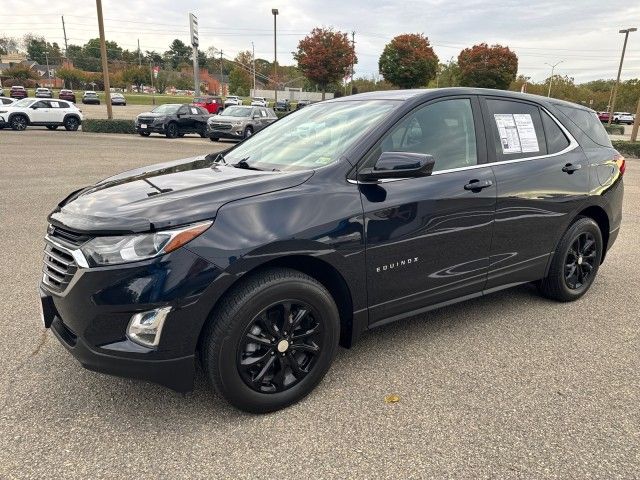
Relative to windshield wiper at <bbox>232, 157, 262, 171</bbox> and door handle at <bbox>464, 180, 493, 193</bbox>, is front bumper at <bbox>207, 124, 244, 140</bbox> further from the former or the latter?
door handle at <bbox>464, 180, 493, 193</bbox>

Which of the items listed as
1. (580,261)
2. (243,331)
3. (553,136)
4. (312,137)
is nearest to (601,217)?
(580,261)

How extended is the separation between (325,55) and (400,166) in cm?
4565

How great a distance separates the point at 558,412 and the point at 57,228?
2.84 metres

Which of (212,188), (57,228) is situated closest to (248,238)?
(212,188)

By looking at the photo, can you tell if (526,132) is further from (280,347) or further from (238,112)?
(238,112)

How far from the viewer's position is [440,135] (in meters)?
3.29

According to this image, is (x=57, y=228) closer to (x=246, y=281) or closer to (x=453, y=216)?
(x=246, y=281)

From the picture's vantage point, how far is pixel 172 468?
7.29 ft

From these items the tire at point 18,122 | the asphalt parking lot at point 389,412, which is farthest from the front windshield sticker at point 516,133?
the tire at point 18,122

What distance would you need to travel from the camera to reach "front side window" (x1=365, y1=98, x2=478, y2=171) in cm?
308

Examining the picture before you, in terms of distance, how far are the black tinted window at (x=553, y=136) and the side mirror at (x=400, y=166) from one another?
67.1 inches

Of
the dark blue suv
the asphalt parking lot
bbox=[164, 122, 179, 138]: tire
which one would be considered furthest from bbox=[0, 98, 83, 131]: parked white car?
the dark blue suv

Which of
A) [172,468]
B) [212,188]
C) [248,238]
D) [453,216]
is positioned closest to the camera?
[172,468]

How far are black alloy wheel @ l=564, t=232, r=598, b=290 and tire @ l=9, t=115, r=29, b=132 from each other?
981 inches
